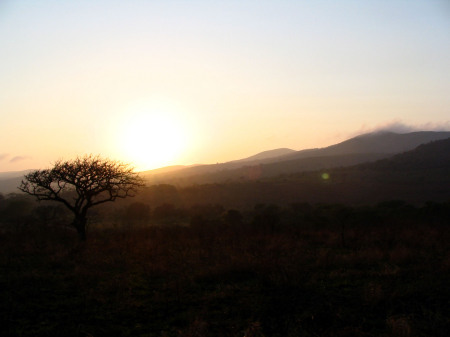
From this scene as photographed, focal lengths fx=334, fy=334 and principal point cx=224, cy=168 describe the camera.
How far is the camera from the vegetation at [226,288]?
6312mm

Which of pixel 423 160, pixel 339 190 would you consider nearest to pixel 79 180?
pixel 339 190

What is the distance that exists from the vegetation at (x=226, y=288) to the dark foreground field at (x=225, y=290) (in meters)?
0.03

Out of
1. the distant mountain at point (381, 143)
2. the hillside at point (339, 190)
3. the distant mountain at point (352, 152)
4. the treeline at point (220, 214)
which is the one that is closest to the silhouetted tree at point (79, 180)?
the treeline at point (220, 214)

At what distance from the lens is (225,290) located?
8508 millimetres

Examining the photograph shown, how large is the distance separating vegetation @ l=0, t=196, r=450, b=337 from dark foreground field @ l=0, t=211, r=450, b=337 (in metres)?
0.03

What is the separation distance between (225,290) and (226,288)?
0.52 ft

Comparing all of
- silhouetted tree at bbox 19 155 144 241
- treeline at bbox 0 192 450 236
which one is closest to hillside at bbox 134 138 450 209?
treeline at bbox 0 192 450 236

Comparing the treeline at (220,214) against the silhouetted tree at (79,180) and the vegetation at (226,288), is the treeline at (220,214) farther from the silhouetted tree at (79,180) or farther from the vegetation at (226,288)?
the vegetation at (226,288)

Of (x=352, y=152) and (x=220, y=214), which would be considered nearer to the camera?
(x=220, y=214)

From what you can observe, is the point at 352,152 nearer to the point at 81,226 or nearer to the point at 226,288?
the point at 81,226

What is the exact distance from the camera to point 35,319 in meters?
6.85

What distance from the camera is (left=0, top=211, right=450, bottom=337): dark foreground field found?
20.6 feet

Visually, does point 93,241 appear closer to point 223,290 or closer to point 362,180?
point 223,290

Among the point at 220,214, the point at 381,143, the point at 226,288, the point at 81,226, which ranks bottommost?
the point at 220,214
